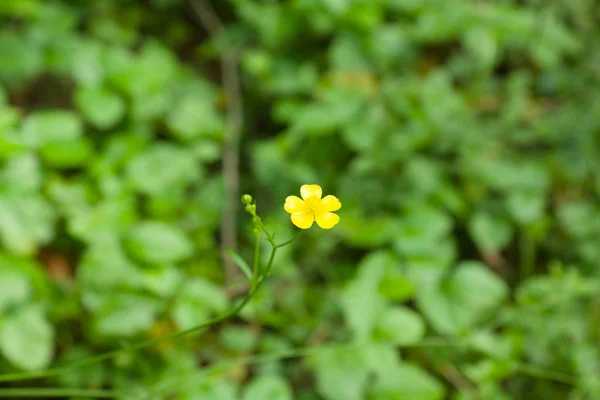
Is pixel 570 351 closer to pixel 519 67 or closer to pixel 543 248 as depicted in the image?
pixel 543 248

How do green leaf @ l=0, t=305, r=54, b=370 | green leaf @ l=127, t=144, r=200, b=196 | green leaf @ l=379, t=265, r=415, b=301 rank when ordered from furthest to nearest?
green leaf @ l=127, t=144, r=200, b=196, green leaf @ l=379, t=265, r=415, b=301, green leaf @ l=0, t=305, r=54, b=370

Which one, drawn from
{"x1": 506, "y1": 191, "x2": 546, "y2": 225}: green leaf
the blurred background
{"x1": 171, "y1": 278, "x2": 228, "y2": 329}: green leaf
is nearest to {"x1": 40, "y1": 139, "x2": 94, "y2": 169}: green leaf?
the blurred background

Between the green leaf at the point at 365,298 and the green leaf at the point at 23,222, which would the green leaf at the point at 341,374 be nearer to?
the green leaf at the point at 365,298

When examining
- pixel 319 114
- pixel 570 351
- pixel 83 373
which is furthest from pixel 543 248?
pixel 83 373

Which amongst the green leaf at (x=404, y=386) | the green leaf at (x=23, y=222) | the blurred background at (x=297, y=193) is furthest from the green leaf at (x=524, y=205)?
the green leaf at (x=23, y=222)

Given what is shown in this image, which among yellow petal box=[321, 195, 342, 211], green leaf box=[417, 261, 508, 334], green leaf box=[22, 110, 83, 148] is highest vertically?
green leaf box=[22, 110, 83, 148]

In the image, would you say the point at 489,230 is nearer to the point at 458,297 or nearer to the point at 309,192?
Result: the point at 458,297

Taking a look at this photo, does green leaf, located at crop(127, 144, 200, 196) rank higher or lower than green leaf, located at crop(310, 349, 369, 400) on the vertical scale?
higher

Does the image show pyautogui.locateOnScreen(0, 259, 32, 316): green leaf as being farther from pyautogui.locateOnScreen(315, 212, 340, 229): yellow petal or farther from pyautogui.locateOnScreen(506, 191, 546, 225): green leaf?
pyautogui.locateOnScreen(506, 191, 546, 225): green leaf
